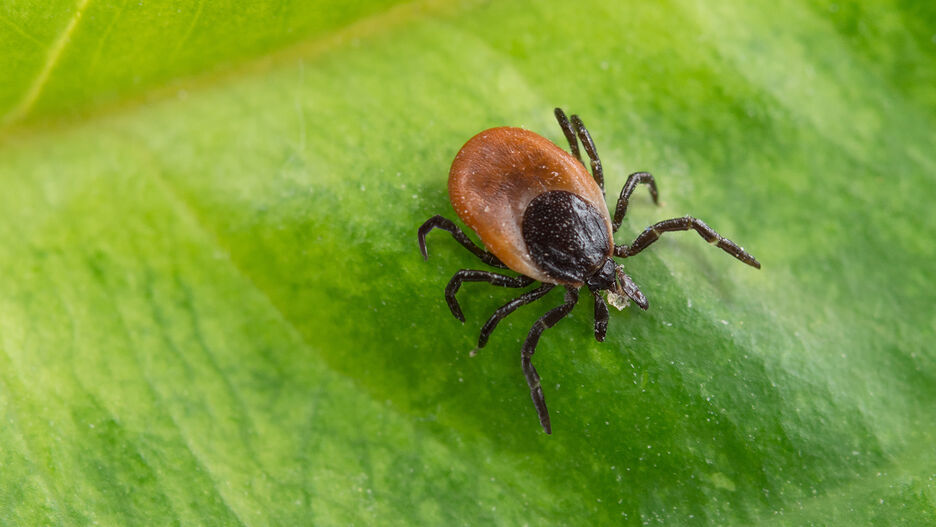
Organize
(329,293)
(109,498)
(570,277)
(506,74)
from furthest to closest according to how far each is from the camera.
Answer: 1. (570,277)
2. (506,74)
3. (329,293)
4. (109,498)

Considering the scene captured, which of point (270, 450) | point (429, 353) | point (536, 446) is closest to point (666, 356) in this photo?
point (536, 446)

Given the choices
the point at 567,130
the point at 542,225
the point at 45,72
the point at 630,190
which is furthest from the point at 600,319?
the point at 45,72

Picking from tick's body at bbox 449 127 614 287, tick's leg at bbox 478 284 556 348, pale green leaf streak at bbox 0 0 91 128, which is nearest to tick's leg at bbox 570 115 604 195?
tick's body at bbox 449 127 614 287

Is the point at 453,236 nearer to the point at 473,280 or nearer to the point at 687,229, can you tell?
the point at 473,280

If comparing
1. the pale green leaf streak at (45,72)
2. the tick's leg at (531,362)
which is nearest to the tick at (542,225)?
the tick's leg at (531,362)

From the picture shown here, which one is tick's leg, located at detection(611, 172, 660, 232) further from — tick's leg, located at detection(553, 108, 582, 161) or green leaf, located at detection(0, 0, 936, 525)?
tick's leg, located at detection(553, 108, 582, 161)

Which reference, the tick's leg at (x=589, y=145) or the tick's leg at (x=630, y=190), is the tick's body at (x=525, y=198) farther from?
the tick's leg at (x=630, y=190)

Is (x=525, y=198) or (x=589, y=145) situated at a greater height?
(x=589, y=145)

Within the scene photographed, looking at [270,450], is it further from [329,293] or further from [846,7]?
[846,7]
